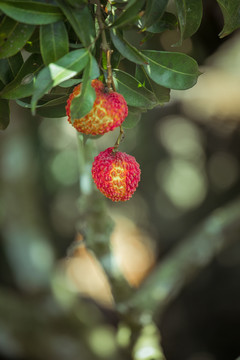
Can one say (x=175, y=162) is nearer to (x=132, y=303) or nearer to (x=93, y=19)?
(x=132, y=303)

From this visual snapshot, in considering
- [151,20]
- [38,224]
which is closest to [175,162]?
[38,224]

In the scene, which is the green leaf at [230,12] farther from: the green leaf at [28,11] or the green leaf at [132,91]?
the green leaf at [28,11]

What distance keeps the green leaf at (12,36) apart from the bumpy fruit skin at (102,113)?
0.09 m

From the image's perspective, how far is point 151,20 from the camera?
0.65 metres

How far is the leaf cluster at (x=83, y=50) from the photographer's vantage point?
579 mm

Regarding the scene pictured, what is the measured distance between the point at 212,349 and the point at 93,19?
235cm

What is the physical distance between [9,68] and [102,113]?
0.56 feet

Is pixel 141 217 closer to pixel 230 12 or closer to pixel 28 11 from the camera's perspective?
pixel 230 12

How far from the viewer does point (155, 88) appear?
0.77m

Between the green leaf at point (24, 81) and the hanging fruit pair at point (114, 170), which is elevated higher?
the green leaf at point (24, 81)

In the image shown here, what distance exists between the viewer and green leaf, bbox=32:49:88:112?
552 mm

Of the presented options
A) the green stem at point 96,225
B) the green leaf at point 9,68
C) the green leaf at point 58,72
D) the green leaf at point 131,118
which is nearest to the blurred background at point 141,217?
the green stem at point 96,225

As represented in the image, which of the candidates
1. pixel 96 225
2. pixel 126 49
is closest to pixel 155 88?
pixel 126 49

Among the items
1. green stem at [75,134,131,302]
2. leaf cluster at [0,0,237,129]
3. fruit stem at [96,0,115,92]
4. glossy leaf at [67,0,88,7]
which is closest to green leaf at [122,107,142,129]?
leaf cluster at [0,0,237,129]
